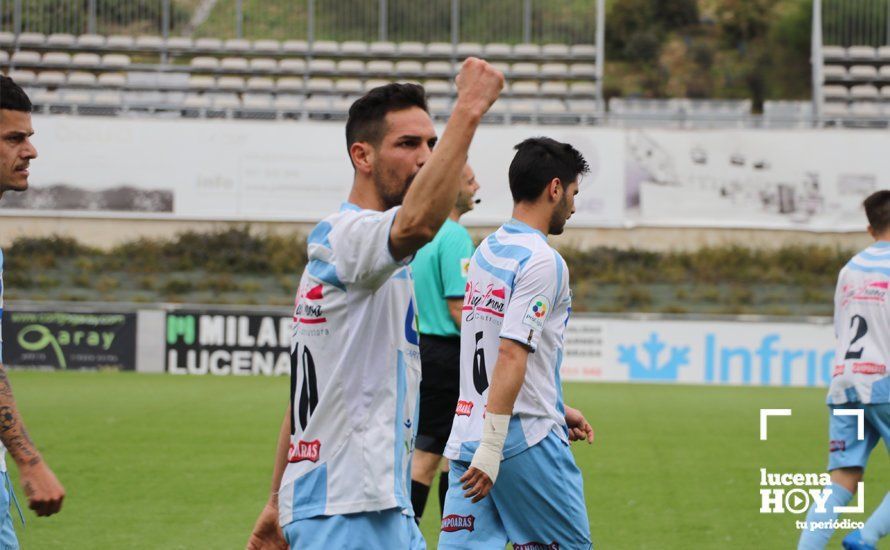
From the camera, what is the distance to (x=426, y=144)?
3.34 m

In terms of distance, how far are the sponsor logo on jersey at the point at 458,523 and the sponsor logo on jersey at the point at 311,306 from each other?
1.54 meters

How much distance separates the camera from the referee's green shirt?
650cm

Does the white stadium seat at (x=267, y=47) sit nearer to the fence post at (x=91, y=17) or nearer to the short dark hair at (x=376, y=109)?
the fence post at (x=91, y=17)

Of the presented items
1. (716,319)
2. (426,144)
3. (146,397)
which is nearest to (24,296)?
(146,397)

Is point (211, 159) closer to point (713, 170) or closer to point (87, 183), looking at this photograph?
point (87, 183)

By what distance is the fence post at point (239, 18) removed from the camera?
35062 mm

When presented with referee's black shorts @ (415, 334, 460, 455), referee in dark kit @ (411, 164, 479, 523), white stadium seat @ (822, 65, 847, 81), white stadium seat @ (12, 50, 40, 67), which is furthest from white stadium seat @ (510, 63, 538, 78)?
referee's black shorts @ (415, 334, 460, 455)

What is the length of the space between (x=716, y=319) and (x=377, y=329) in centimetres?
1822

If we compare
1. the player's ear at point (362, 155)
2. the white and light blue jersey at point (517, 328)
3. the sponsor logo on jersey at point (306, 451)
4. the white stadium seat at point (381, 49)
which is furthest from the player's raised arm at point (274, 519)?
the white stadium seat at point (381, 49)

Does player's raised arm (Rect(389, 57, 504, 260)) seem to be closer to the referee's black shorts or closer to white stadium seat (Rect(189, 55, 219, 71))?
the referee's black shorts

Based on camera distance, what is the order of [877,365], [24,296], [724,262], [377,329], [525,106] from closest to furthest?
[377,329], [877,365], [24,296], [724,262], [525,106]

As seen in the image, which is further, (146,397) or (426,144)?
(146,397)

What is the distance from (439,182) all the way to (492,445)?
1466 millimetres

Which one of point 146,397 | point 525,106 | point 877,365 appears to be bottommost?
point 146,397
